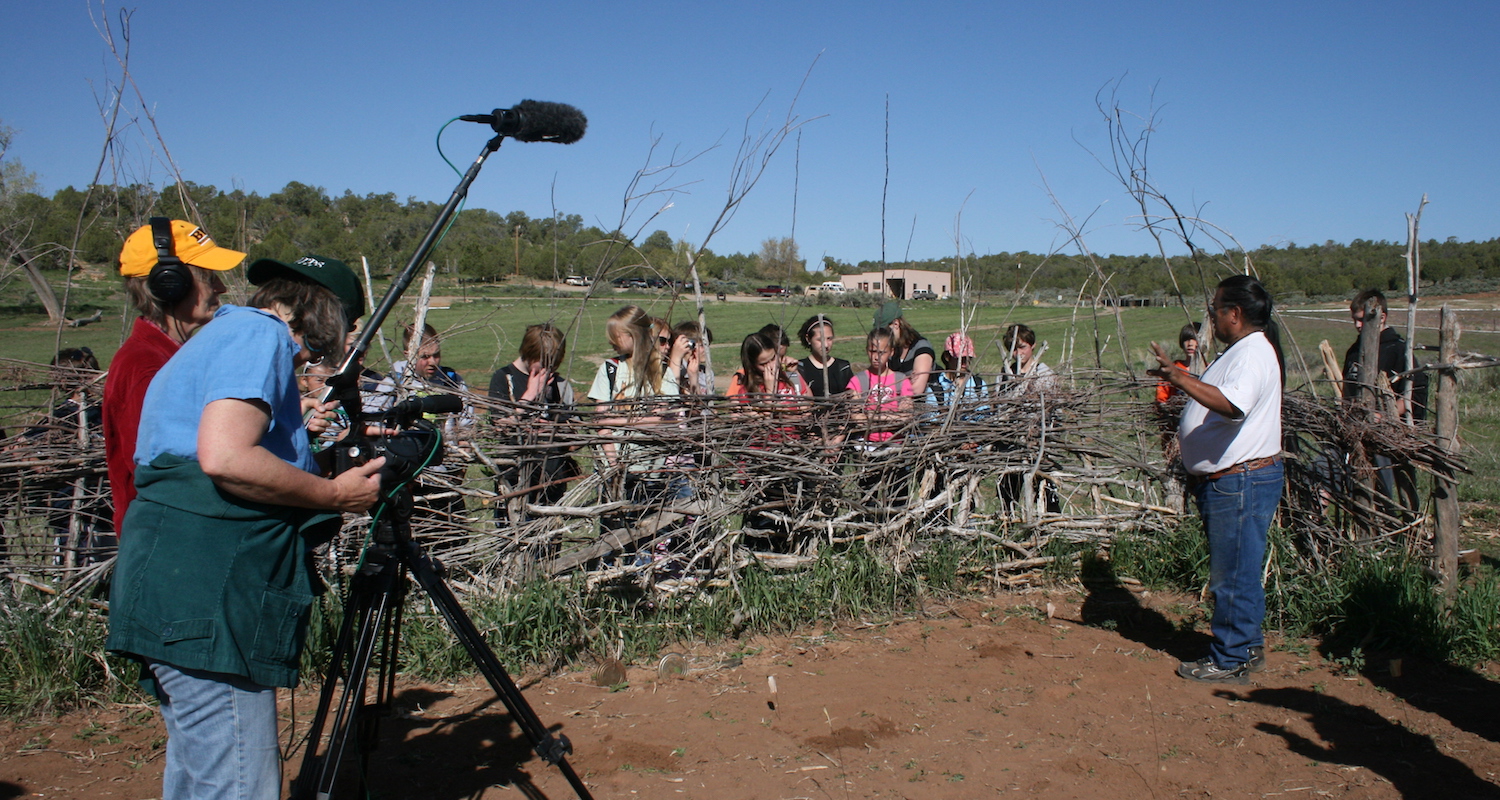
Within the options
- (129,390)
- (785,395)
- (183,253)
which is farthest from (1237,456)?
(129,390)

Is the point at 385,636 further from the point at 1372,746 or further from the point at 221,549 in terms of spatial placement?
the point at 1372,746

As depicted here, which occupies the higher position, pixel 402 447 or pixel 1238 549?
pixel 402 447

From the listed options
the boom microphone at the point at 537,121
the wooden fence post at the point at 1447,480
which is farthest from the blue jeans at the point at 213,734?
the wooden fence post at the point at 1447,480

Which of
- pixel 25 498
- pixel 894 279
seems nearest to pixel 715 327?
pixel 894 279

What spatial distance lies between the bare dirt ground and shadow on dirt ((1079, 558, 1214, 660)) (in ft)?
0.24

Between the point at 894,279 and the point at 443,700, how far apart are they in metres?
4.08

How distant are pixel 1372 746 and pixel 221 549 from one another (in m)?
4.19

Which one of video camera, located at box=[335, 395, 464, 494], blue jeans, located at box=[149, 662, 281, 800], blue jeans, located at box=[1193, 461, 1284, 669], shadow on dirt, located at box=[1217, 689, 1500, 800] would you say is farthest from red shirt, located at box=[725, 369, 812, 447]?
blue jeans, located at box=[149, 662, 281, 800]

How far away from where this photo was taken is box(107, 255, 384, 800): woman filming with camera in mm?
1882

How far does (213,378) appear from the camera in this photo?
1865 millimetres

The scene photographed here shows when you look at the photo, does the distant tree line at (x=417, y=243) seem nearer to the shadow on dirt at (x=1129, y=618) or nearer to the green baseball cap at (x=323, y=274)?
the green baseball cap at (x=323, y=274)

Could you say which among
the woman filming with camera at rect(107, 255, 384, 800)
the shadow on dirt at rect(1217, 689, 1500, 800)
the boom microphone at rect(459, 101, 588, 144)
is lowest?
the shadow on dirt at rect(1217, 689, 1500, 800)

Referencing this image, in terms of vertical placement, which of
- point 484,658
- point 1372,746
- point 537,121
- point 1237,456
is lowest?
point 1372,746

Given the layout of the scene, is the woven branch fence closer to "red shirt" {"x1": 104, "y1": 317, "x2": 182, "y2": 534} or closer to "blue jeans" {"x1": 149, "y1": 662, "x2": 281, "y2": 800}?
"red shirt" {"x1": 104, "y1": 317, "x2": 182, "y2": 534}
